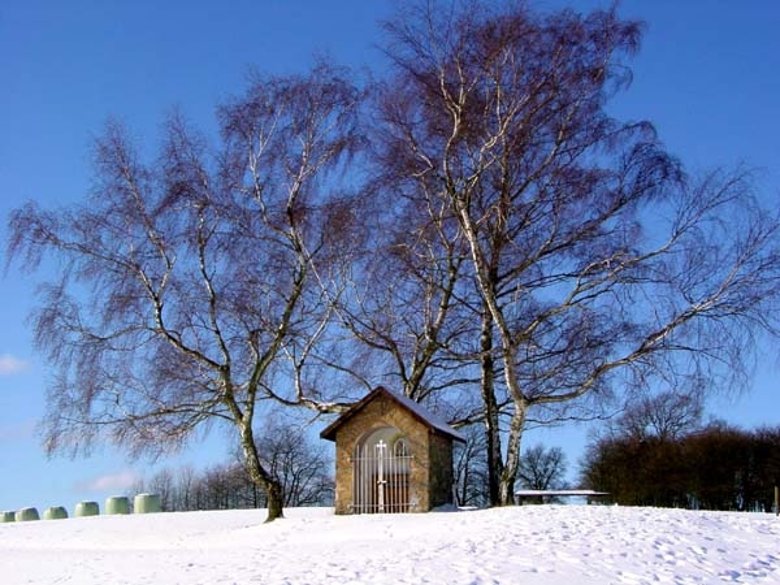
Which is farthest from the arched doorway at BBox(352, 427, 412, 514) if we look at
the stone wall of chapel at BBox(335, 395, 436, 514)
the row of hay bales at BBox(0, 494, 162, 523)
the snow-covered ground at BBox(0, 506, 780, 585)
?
the row of hay bales at BBox(0, 494, 162, 523)

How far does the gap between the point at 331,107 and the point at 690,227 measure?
9.24m

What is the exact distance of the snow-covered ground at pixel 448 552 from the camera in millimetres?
14133

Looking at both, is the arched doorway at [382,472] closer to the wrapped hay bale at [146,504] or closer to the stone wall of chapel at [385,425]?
the stone wall of chapel at [385,425]

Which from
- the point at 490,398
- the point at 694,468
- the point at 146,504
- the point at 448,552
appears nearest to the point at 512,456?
the point at 490,398

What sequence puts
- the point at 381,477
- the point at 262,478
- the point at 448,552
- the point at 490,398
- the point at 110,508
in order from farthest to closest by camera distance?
the point at 110,508 → the point at 490,398 → the point at 262,478 → the point at 381,477 → the point at 448,552


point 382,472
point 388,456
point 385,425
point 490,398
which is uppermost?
point 490,398

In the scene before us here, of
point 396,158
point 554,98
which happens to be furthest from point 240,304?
point 554,98

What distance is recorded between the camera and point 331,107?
995 inches

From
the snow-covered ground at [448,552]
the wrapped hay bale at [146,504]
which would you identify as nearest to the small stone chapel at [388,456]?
the snow-covered ground at [448,552]

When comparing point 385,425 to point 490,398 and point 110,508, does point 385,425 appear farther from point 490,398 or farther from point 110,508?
point 110,508

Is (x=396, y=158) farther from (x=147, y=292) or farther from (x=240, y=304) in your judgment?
(x=147, y=292)

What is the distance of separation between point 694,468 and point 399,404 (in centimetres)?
2697

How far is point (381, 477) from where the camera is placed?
22828 millimetres

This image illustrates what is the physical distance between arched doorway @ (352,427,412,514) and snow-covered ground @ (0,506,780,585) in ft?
3.24
